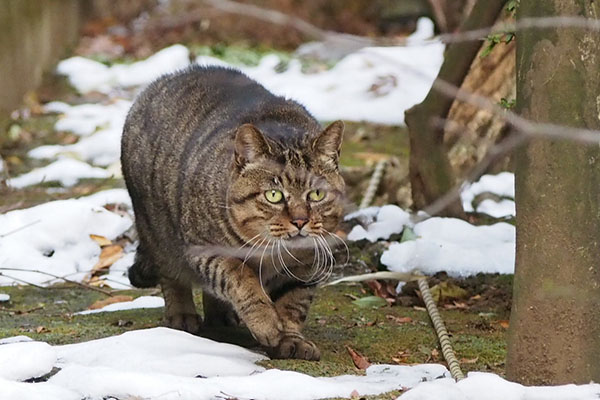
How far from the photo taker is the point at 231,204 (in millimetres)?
3771

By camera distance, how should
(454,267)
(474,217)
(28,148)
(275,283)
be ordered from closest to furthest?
(275,283)
(454,267)
(474,217)
(28,148)

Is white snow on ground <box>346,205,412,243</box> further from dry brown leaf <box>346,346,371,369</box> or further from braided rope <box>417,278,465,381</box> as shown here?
dry brown leaf <box>346,346,371,369</box>

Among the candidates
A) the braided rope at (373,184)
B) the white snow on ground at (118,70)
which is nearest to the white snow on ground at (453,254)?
the braided rope at (373,184)

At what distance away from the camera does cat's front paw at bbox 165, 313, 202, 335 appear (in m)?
4.19

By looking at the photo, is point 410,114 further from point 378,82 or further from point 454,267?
point 378,82

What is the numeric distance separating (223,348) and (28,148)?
456 centimetres

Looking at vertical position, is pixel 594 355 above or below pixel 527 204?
below

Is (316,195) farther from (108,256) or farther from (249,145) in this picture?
(108,256)

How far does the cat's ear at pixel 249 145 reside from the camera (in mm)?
3684

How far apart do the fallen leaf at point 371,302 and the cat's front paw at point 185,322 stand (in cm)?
75

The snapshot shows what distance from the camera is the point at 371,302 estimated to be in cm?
465

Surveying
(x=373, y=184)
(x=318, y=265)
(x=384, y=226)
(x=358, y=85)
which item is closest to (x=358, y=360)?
(x=318, y=265)

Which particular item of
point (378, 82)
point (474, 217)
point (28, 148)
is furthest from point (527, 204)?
point (378, 82)

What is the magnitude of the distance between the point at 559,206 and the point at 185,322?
5.77 ft
